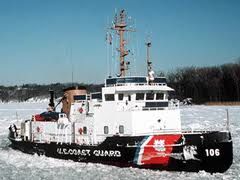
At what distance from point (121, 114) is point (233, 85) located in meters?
61.6

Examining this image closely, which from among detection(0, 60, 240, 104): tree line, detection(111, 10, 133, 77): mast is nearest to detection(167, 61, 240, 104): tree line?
detection(0, 60, 240, 104): tree line

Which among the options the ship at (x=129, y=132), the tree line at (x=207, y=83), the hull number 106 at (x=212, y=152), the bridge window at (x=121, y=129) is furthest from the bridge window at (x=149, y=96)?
the tree line at (x=207, y=83)

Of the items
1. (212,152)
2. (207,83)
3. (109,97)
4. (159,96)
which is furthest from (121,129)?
(207,83)

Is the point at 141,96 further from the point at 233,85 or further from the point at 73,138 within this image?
the point at 233,85

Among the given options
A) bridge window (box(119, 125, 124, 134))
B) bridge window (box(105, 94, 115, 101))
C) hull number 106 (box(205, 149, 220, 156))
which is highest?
bridge window (box(105, 94, 115, 101))

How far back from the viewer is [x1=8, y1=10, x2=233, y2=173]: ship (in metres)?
15.3

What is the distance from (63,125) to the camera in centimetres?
1956

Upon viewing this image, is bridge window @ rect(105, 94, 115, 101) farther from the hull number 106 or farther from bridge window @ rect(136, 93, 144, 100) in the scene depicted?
the hull number 106

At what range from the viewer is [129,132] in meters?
16.7

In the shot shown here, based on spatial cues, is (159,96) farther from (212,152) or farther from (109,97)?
(212,152)

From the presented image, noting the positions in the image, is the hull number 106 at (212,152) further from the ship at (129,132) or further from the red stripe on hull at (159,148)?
the red stripe on hull at (159,148)

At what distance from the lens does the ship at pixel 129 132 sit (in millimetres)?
15266

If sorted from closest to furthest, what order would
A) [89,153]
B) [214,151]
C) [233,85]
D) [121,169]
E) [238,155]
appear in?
[214,151], [121,169], [89,153], [238,155], [233,85]

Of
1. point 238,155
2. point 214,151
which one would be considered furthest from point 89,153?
point 238,155
